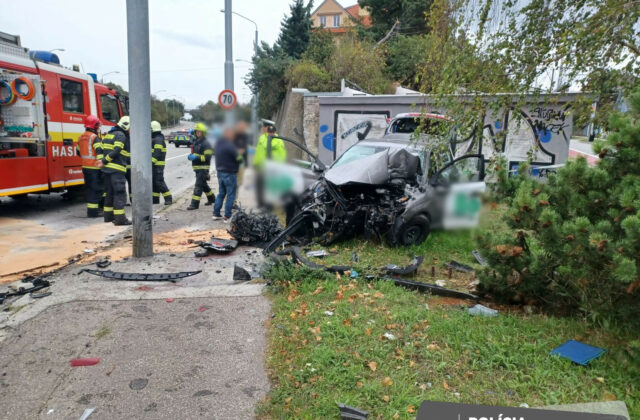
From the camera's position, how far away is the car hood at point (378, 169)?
15.7 feet

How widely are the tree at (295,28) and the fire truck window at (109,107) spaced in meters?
8.15

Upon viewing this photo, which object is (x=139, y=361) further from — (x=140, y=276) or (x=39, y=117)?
(x=39, y=117)

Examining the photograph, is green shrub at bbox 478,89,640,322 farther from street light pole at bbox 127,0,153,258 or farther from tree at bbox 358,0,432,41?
tree at bbox 358,0,432,41

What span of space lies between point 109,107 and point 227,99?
1011 cm

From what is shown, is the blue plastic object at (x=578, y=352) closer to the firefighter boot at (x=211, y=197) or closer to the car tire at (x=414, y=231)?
the car tire at (x=414, y=231)

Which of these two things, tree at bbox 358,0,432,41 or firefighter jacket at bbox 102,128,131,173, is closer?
firefighter jacket at bbox 102,128,131,173

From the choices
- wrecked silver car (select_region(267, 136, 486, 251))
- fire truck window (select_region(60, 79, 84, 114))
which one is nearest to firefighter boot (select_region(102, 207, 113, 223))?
fire truck window (select_region(60, 79, 84, 114))

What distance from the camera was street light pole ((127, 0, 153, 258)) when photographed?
16.2ft

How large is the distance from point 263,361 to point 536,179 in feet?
9.20

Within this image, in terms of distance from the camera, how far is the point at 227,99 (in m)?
1.86

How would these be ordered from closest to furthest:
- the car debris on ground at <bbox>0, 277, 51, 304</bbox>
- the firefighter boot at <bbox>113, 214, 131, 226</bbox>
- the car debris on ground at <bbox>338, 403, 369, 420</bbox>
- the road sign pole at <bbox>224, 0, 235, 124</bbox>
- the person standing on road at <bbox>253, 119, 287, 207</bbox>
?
the person standing on road at <bbox>253, 119, 287, 207</bbox>, the road sign pole at <bbox>224, 0, 235, 124</bbox>, the car debris on ground at <bbox>338, 403, 369, 420</bbox>, the car debris on ground at <bbox>0, 277, 51, 304</bbox>, the firefighter boot at <bbox>113, 214, 131, 226</bbox>

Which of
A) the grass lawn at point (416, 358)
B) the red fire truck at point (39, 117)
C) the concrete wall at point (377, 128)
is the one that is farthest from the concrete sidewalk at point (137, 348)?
the concrete wall at point (377, 128)

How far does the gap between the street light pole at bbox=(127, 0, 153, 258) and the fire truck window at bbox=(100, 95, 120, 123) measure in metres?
5.81

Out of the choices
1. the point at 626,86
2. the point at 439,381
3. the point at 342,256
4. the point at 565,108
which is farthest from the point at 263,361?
the point at 626,86
